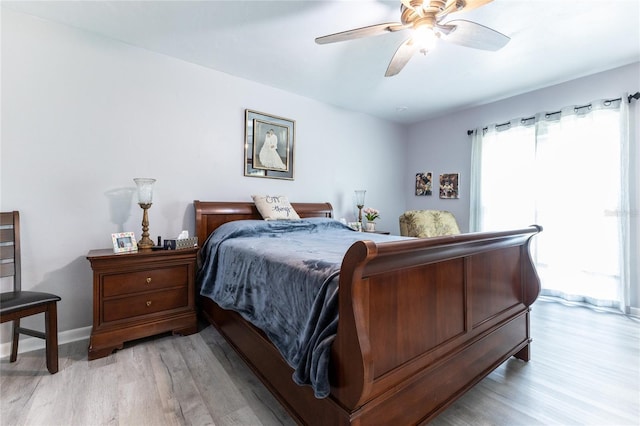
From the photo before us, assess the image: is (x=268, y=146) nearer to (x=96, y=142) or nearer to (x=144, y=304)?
(x=96, y=142)

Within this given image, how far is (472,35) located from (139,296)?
3109 millimetres

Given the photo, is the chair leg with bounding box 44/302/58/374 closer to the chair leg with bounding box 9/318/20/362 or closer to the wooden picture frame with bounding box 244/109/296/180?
the chair leg with bounding box 9/318/20/362

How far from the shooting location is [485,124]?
406cm

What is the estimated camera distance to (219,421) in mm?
1416

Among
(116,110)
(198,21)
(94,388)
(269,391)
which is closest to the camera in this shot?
(269,391)

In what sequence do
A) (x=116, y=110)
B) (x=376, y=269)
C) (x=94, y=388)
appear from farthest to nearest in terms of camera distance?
(x=116, y=110), (x=94, y=388), (x=376, y=269)

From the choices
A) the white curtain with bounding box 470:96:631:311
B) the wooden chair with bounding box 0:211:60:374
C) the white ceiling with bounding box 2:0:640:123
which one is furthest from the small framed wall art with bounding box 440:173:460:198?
the wooden chair with bounding box 0:211:60:374

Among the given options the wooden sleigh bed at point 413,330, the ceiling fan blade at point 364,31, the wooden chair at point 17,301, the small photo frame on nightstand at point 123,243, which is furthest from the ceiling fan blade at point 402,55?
the wooden chair at point 17,301

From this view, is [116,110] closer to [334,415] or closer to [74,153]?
[74,153]

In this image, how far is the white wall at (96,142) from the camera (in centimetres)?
216

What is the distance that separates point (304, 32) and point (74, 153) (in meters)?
2.19

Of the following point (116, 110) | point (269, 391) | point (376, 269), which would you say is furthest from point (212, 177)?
point (376, 269)

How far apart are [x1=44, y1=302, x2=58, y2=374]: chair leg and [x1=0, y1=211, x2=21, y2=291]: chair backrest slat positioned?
0.38 m

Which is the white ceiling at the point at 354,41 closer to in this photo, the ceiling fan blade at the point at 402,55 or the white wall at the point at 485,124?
the white wall at the point at 485,124
